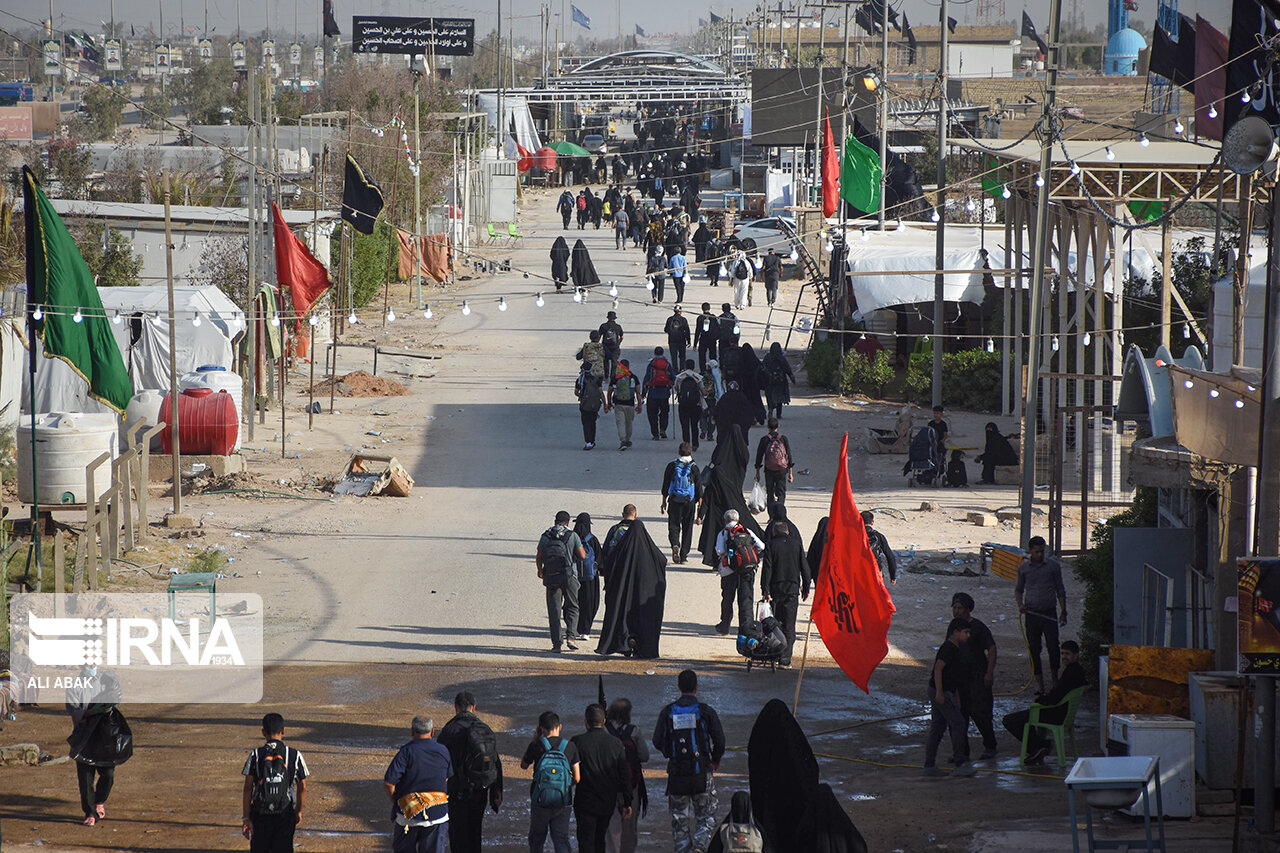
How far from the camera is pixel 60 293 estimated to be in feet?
42.5

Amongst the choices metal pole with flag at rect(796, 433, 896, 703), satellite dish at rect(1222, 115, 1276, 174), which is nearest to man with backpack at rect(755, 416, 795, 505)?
metal pole with flag at rect(796, 433, 896, 703)

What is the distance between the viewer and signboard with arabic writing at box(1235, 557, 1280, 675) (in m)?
6.98

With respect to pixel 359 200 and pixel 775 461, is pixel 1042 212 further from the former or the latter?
pixel 359 200

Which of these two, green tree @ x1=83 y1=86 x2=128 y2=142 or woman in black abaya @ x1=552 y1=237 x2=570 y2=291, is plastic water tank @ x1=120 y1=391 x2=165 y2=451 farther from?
green tree @ x1=83 y1=86 x2=128 y2=142

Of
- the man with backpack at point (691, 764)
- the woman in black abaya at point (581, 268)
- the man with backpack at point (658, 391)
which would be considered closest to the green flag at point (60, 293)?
the man with backpack at point (691, 764)

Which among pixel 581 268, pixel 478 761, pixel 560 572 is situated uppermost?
pixel 581 268

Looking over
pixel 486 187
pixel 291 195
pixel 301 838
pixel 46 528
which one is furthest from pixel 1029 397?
pixel 486 187

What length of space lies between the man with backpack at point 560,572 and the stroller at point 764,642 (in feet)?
5.16

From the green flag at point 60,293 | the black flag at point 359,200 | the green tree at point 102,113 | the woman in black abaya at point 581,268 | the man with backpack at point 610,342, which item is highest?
the green tree at point 102,113

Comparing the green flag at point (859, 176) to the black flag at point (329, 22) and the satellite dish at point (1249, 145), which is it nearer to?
the satellite dish at point (1249, 145)

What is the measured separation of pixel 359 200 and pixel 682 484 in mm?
10188

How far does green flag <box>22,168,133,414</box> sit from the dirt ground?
244cm

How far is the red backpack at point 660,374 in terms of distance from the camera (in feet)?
67.2

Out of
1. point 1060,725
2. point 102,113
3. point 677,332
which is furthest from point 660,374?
point 102,113
